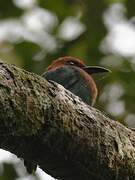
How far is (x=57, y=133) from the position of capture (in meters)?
2.44

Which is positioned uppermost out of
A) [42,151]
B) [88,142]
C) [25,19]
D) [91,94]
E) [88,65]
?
[25,19]

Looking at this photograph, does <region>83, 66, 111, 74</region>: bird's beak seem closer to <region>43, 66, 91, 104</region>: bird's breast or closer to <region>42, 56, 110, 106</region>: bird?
<region>42, 56, 110, 106</region>: bird

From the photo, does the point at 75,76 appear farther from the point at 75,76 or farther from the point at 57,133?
the point at 57,133

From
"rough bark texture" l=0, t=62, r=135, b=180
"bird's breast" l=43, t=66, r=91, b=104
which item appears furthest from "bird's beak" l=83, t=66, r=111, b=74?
"rough bark texture" l=0, t=62, r=135, b=180

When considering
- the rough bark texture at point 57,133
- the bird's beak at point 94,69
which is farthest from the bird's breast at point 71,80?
the rough bark texture at point 57,133

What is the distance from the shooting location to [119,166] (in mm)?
2752

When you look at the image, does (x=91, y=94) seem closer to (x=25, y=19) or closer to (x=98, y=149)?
(x=25, y=19)

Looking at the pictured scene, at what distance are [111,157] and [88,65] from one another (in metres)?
2.76

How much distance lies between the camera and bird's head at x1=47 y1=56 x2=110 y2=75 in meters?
5.06

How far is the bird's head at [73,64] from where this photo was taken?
16.6 feet

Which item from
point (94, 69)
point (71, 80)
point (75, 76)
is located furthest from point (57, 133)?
point (94, 69)

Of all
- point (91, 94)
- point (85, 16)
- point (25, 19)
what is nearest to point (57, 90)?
point (91, 94)

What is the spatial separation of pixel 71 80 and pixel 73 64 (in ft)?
1.68

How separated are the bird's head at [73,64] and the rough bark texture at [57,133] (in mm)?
2208
